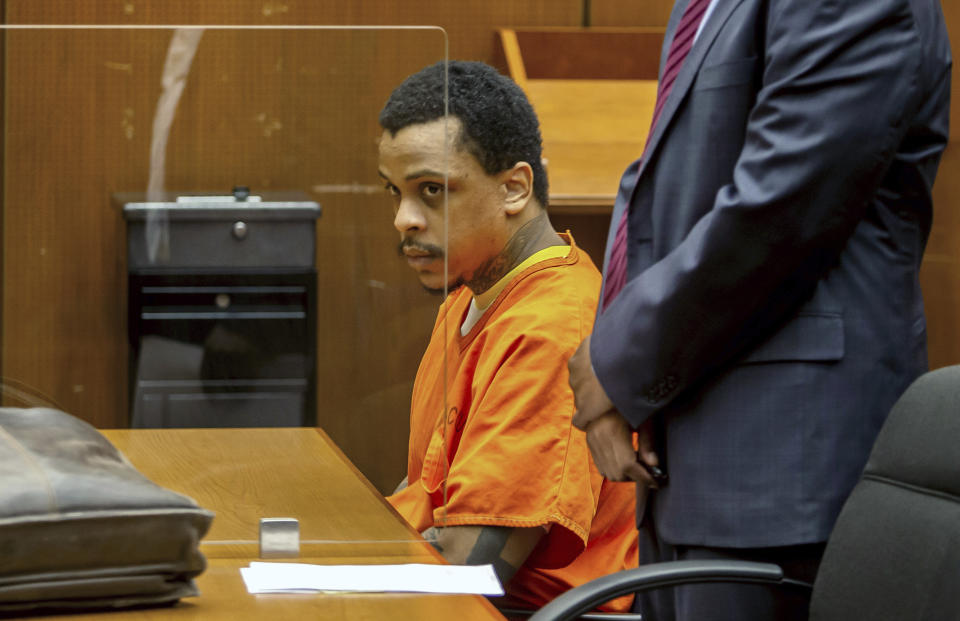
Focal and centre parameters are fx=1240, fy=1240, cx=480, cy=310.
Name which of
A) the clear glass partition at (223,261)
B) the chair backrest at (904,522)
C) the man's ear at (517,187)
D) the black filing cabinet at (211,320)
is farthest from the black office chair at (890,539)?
the man's ear at (517,187)

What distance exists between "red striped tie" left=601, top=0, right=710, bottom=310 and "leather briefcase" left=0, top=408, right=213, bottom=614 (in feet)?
1.71

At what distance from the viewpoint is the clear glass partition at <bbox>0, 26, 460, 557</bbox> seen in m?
1.15

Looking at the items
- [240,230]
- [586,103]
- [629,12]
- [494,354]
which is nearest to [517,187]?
[494,354]

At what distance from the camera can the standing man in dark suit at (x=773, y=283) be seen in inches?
42.6

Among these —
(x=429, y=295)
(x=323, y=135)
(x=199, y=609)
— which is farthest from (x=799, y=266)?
(x=199, y=609)

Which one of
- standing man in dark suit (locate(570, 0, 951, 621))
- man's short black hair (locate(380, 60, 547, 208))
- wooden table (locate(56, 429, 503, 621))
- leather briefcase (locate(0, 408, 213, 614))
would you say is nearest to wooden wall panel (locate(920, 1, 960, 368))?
man's short black hair (locate(380, 60, 547, 208))

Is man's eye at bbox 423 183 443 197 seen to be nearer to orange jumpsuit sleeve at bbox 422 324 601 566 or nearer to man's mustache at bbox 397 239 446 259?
man's mustache at bbox 397 239 446 259

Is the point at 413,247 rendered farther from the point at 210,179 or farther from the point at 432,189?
the point at 210,179

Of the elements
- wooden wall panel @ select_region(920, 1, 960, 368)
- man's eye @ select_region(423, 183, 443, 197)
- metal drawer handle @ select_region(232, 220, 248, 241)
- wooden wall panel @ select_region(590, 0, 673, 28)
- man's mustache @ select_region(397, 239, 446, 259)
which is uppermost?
wooden wall panel @ select_region(590, 0, 673, 28)

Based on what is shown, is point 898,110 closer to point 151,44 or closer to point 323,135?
point 323,135

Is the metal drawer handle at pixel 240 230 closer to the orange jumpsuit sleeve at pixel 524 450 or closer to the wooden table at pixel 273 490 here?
the wooden table at pixel 273 490

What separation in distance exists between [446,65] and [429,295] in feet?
0.75

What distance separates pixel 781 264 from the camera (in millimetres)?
1094

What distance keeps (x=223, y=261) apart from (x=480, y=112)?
424mm
